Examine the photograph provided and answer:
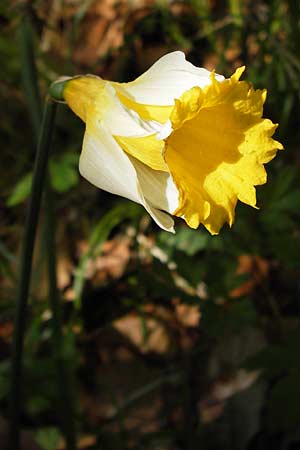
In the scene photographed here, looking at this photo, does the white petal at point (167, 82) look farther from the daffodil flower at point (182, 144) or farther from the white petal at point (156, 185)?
the white petal at point (156, 185)

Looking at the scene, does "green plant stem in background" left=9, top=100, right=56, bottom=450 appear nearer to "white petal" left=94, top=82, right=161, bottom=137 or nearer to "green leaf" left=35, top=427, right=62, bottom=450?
"white petal" left=94, top=82, right=161, bottom=137

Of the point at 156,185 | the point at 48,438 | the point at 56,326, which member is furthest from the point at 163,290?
the point at 156,185

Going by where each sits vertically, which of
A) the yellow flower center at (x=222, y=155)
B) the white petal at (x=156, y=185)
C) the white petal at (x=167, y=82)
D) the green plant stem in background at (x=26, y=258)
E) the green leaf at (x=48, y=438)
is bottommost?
the green leaf at (x=48, y=438)

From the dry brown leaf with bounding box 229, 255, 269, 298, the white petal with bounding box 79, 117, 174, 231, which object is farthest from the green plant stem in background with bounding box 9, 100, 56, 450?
the dry brown leaf with bounding box 229, 255, 269, 298

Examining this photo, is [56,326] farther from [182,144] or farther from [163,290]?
[182,144]

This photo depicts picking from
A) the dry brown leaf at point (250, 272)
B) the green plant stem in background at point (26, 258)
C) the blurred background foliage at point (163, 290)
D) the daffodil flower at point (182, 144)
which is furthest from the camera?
the dry brown leaf at point (250, 272)

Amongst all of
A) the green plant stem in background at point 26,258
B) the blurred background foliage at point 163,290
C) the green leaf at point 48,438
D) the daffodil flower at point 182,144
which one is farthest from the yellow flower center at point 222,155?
the green leaf at point 48,438

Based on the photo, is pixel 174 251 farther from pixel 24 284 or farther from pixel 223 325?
pixel 24 284
